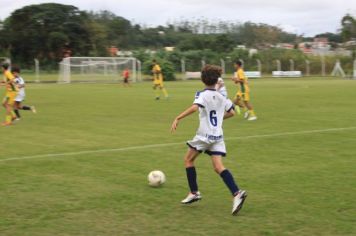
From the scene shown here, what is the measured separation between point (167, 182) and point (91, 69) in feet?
145

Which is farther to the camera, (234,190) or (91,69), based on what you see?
(91,69)

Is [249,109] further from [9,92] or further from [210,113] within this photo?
[210,113]

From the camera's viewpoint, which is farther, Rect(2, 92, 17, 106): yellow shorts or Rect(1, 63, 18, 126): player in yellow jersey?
Rect(2, 92, 17, 106): yellow shorts

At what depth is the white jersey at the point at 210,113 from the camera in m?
6.38

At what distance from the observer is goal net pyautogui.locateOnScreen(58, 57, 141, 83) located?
50.2m

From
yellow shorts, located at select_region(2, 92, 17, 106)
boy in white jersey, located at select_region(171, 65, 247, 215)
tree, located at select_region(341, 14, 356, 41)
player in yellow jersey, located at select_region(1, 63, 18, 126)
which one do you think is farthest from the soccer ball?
tree, located at select_region(341, 14, 356, 41)

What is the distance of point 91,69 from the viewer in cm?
5109

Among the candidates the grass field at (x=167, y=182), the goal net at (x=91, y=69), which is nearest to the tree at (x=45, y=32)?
the goal net at (x=91, y=69)

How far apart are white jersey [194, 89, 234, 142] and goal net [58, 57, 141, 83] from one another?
1753 inches

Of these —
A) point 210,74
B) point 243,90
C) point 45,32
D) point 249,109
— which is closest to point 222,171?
point 210,74

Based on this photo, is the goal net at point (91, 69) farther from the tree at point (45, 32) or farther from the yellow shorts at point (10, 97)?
the yellow shorts at point (10, 97)

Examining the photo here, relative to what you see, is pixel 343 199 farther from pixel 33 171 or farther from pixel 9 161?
pixel 9 161

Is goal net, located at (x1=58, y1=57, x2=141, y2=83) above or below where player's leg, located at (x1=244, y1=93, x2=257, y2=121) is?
above

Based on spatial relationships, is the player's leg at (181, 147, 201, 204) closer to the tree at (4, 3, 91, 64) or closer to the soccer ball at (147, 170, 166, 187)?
the soccer ball at (147, 170, 166, 187)
